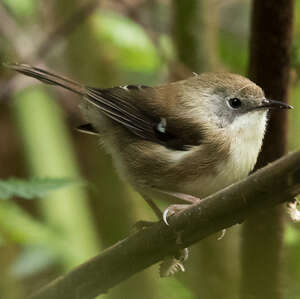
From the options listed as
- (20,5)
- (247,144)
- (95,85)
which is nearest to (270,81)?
(247,144)

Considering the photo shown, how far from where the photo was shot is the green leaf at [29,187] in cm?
226

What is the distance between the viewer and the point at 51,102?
514 centimetres

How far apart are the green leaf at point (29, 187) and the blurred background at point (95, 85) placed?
0.33m

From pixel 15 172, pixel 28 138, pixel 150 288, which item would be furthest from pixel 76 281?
A: pixel 15 172

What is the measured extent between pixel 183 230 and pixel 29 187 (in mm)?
730

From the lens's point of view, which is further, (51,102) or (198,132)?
(51,102)

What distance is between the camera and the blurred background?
3.16 m

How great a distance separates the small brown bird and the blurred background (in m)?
0.27

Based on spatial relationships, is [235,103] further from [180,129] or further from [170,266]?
[170,266]

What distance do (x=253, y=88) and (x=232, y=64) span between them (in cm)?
98

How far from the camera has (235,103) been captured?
9.64 feet

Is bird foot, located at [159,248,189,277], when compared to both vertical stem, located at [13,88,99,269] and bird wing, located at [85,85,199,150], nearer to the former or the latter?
bird wing, located at [85,85,199,150]

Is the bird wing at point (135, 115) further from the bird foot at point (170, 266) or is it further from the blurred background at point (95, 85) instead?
the bird foot at point (170, 266)

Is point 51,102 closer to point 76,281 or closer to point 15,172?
point 15,172
